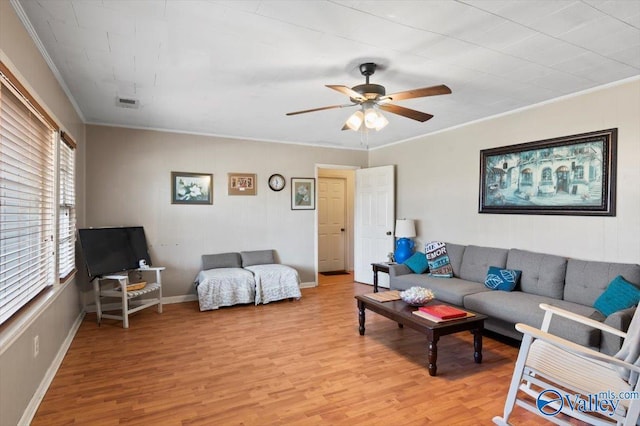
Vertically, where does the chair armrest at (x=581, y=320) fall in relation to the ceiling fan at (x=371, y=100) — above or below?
below

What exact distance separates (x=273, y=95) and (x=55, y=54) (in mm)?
1731

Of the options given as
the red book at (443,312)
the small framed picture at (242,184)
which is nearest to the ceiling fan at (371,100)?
the red book at (443,312)

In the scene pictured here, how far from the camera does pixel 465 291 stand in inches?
148

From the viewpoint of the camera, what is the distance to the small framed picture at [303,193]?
19.1ft

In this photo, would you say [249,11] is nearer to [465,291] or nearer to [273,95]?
[273,95]

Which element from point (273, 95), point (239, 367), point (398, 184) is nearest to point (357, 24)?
point (273, 95)

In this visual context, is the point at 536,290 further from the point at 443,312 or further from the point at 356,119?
the point at 356,119

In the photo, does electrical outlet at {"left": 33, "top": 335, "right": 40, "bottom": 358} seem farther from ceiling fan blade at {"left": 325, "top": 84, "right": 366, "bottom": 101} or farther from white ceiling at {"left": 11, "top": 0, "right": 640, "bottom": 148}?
ceiling fan blade at {"left": 325, "top": 84, "right": 366, "bottom": 101}

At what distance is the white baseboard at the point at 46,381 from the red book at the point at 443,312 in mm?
2882

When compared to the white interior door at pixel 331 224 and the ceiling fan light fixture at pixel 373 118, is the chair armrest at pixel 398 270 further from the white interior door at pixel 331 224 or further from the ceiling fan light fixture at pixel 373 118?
the white interior door at pixel 331 224

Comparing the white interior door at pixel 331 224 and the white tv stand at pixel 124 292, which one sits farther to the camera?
the white interior door at pixel 331 224

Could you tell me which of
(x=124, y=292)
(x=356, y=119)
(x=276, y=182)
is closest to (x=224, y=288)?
(x=124, y=292)

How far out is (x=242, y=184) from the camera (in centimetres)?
542

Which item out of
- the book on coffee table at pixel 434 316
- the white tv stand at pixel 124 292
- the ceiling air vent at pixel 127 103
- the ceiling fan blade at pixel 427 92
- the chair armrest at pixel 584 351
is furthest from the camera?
the white tv stand at pixel 124 292
